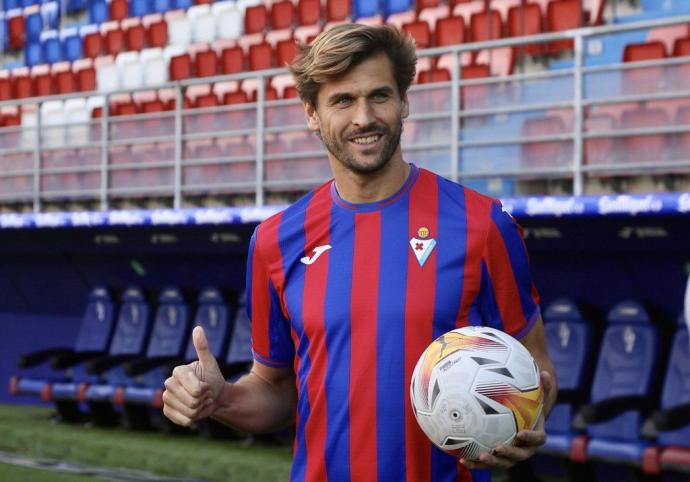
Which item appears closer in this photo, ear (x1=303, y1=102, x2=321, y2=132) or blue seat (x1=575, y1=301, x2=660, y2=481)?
ear (x1=303, y1=102, x2=321, y2=132)

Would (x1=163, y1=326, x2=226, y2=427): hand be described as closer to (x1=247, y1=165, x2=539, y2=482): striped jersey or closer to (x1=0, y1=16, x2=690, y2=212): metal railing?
(x1=247, y1=165, x2=539, y2=482): striped jersey

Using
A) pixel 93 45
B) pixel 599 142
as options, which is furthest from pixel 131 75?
pixel 599 142

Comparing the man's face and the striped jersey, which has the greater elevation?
the man's face

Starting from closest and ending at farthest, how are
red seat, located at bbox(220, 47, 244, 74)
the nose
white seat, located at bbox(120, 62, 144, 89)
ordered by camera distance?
the nose, red seat, located at bbox(220, 47, 244, 74), white seat, located at bbox(120, 62, 144, 89)

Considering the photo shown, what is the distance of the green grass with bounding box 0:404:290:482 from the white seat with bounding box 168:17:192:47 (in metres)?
5.15

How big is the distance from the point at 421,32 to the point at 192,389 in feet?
29.7

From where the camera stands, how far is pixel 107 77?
14477 millimetres

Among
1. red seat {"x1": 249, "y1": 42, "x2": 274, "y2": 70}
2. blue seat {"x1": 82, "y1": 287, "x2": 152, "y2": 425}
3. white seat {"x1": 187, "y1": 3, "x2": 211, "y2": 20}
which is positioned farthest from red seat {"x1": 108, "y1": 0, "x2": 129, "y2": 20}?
blue seat {"x1": 82, "y1": 287, "x2": 152, "y2": 425}

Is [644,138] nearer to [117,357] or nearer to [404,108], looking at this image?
[404,108]

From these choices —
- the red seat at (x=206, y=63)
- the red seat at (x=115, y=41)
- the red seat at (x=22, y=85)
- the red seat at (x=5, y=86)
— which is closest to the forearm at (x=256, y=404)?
the red seat at (x=206, y=63)

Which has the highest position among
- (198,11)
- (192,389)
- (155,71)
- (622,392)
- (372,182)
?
(198,11)

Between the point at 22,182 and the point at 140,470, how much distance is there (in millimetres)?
3757

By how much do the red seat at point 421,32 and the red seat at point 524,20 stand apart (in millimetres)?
870

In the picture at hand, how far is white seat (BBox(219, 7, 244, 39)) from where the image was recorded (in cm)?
1380
